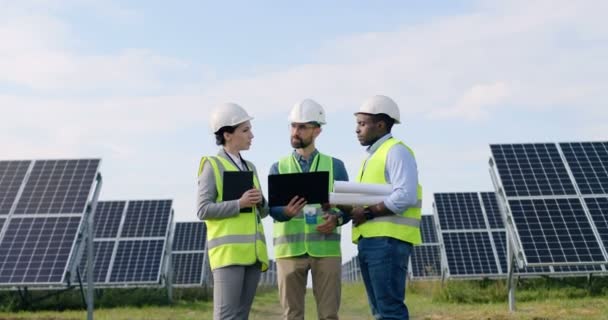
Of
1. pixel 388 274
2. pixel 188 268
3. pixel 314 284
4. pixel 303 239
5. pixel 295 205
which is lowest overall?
pixel 188 268

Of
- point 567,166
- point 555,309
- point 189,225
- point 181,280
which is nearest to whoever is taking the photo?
point 555,309

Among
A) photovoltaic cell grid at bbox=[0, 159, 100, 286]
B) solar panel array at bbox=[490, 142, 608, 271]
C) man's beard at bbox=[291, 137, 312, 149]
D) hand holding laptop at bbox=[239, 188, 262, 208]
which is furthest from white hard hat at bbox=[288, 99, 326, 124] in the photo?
photovoltaic cell grid at bbox=[0, 159, 100, 286]

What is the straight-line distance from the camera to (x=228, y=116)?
17.6 ft

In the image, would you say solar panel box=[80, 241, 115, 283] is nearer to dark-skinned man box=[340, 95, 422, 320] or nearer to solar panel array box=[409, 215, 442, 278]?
solar panel array box=[409, 215, 442, 278]

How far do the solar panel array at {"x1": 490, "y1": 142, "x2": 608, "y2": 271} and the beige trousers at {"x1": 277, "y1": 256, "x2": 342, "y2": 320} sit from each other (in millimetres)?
7397

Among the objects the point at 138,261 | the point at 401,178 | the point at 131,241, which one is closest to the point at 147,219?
the point at 131,241

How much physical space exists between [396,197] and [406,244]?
311 millimetres

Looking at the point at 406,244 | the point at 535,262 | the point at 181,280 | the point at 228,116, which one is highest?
the point at 228,116

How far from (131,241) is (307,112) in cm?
1479

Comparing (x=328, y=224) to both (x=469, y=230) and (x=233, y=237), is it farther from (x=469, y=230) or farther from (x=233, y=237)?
(x=469, y=230)

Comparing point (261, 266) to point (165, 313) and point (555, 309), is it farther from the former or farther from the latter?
point (165, 313)

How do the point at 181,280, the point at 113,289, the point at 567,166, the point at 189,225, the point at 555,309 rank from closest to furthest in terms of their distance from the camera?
the point at 555,309 → the point at 567,166 → the point at 113,289 → the point at 181,280 → the point at 189,225

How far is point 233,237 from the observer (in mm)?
5254

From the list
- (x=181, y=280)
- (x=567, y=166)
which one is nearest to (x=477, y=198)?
(x=567, y=166)
